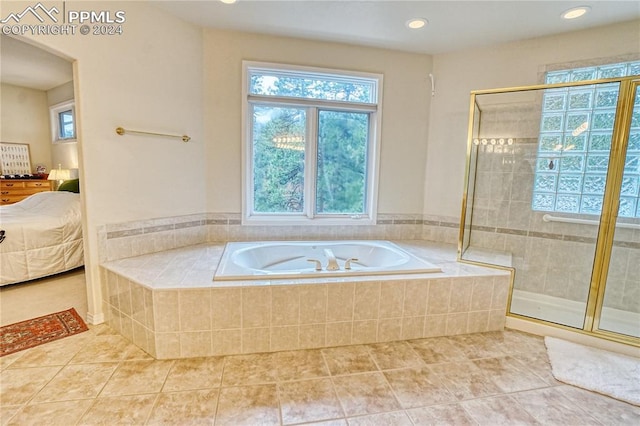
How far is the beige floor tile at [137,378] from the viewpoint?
61.2 inches

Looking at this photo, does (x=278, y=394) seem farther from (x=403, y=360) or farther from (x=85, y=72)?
(x=85, y=72)

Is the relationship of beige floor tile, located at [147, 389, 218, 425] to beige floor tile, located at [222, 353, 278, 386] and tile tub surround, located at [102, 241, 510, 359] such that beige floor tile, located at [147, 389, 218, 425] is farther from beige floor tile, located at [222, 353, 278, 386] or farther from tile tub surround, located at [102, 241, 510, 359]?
tile tub surround, located at [102, 241, 510, 359]

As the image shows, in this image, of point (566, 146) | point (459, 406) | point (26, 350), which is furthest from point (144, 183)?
point (566, 146)

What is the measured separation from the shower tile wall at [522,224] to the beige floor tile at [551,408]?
104 cm

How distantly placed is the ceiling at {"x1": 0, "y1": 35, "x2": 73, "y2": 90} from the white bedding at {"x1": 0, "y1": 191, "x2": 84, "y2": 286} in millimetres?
1576

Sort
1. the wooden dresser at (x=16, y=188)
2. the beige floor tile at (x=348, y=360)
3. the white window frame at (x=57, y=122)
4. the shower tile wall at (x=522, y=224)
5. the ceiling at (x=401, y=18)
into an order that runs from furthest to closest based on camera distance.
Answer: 1. the white window frame at (x=57, y=122)
2. the wooden dresser at (x=16, y=188)
3. the shower tile wall at (x=522, y=224)
4. the ceiling at (x=401, y=18)
5. the beige floor tile at (x=348, y=360)

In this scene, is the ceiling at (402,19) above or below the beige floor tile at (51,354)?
above

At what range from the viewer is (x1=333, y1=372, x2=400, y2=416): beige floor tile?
148 cm

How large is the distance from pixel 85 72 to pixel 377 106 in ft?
7.79

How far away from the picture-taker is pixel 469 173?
8.87ft

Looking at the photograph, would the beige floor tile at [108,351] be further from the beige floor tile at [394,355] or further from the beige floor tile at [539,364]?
the beige floor tile at [539,364]

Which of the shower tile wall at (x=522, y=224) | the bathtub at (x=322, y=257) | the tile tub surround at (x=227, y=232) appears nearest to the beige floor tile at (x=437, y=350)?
the bathtub at (x=322, y=257)

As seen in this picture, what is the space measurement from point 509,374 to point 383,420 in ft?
2.96

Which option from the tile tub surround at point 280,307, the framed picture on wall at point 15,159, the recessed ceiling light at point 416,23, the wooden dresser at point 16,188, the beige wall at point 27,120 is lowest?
the tile tub surround at point 280,307
